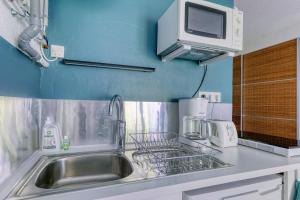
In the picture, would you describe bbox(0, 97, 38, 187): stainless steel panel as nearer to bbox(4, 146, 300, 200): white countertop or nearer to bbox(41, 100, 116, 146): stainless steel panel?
bbox(41, 100, 116, 146): stainless steel panel

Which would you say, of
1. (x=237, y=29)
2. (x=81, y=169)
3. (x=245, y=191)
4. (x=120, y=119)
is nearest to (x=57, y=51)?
(x=120, y=119)

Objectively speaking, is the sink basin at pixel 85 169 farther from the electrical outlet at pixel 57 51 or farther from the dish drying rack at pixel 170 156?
the electrical outlet at pixel 57 51

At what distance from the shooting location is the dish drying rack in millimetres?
867

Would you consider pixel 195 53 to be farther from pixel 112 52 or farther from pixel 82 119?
pixel 82 119

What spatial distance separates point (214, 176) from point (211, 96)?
0.96 m

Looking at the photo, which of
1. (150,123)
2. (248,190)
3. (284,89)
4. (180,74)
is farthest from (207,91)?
(284,89)

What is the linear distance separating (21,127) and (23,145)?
9 cm

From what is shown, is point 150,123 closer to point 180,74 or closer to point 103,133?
point 103,133

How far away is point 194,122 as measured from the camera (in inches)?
55.9

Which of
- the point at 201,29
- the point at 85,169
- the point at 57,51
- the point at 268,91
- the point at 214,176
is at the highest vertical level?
the point at 201,29

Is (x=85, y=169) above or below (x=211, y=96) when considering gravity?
below

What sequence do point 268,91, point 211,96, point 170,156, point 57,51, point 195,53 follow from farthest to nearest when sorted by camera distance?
point 268,91 < point 211,96 < point 195,53 < point 57,51 < point 170,156

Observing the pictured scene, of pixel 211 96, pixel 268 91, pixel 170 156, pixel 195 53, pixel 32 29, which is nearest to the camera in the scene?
pixel 32 29

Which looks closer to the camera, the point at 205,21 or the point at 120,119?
the point at 205,21
